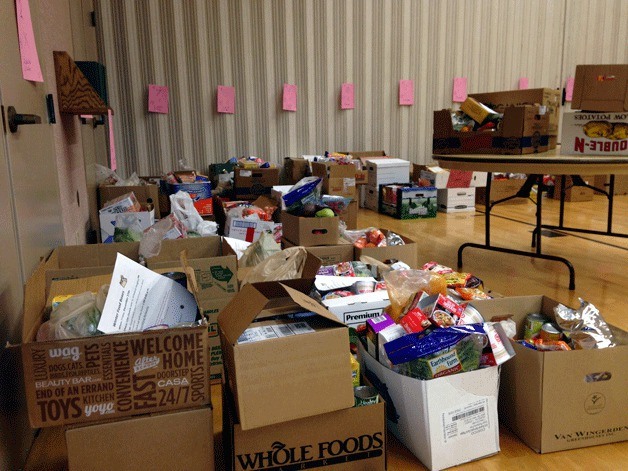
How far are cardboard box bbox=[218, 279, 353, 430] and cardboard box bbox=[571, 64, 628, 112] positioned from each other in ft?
7.06

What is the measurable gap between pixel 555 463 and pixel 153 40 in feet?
14.6

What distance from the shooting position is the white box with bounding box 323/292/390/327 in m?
1.64

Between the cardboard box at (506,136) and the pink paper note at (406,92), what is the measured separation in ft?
7.94

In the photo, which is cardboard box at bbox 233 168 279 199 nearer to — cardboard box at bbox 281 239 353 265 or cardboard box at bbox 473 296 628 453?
cardboard box at bbox 281 239 353 265

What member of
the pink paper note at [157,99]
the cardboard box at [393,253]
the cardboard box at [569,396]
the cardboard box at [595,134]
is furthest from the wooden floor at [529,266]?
the pink paper note at [157,99]

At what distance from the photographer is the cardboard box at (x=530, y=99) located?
2.96m

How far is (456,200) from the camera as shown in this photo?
5031 mm

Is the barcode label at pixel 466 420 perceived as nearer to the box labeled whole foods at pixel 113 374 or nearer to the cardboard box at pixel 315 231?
the box labeled whole foods at pixel 113 374

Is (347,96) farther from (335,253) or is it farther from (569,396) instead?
(569,396)

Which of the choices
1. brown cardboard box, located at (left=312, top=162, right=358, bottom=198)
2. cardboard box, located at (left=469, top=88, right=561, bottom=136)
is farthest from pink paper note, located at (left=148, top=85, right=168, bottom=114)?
cardboard box, located at (left=469, top=88, right=561, bottom=136)

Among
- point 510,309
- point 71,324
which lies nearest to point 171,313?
point 71,324

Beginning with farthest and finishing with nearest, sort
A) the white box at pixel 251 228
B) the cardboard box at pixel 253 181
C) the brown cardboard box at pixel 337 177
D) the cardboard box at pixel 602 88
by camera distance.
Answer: the brown cardboard box at pixel 337 177 < the cardboard box at pixel 253 181 < the white box at pixel 251 228 < the cardboard box at pixel 602 88

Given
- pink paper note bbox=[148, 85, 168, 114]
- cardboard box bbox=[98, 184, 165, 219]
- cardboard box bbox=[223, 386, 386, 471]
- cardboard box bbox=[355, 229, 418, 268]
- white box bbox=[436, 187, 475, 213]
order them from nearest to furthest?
cardboard box bbox=[223, 386, 386, 471]
cardboard box bbox=[355, 229, 418, 268]
cardboard box bbox=[98, 184, 165, 219]
pink paper note bbox=[148, 85, 168, 114]
white box bbox=[436, 187, 475, 213]

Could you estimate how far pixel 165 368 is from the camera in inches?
44.4
